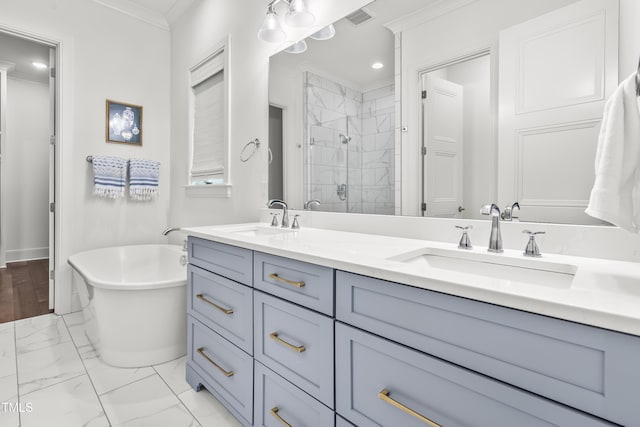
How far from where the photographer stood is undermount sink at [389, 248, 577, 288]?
0.90 m

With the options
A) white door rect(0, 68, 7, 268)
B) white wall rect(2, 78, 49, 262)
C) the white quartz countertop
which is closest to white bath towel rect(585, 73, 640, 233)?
the white quartz countertop

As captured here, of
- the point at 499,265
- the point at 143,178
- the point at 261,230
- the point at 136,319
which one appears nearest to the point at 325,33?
the point at 261,230

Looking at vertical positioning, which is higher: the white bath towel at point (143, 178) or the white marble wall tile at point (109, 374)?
the white bath towel at point (143, 178)

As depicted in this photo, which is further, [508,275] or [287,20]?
[287,20]

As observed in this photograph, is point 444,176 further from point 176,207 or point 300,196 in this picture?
point 176,207

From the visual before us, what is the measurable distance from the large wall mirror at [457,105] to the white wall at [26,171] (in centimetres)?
467

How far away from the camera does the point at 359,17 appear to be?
1638 millimetres

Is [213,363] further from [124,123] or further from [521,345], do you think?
[124,123]

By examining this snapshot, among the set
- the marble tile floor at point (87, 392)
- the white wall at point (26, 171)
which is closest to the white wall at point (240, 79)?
the marble tile floor at point (87, 392)

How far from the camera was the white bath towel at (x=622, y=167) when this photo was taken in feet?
2.37

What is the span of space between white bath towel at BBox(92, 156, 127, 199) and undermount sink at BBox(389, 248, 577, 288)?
2859 millimetres

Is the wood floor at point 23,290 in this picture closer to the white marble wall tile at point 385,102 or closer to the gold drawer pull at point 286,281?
the gold drawer pull at point 286,281

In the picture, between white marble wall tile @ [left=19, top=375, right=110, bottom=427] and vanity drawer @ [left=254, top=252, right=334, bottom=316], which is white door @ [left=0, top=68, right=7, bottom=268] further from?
vanity drawer @ [left=254, top=252, right=334, bottom=316]

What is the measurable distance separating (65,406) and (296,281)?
1395mm
